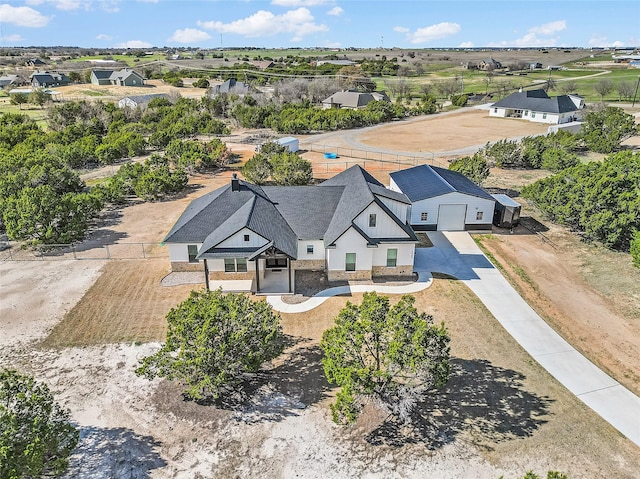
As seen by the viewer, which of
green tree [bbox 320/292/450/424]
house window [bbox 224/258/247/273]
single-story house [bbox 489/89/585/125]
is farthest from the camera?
single-story house [bbox 489/89/585/125]

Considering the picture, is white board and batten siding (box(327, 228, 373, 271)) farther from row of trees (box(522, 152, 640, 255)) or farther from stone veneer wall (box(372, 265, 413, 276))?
row of trees (box(522, 152, 640, 255))

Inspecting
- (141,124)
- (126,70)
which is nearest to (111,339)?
(141,124)

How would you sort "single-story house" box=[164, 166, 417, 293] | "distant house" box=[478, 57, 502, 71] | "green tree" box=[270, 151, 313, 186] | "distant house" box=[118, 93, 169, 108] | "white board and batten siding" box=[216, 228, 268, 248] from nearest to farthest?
"white board and batten siding" box=[216, 228, 268, 248], "single-story house" box=[164, 166, 417, 293], "green tree" box=[270, 151, 313, 186], "distant house" box=[118, 93, 169, 108], "distant house" box=[478, 57, 502, 71]

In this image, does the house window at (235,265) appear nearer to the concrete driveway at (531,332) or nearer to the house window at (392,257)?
the house window at (392,257)

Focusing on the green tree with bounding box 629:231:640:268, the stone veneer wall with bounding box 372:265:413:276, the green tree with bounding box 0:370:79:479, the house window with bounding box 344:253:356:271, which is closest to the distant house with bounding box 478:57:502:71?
the green tree with bounding box 629:231:640:268

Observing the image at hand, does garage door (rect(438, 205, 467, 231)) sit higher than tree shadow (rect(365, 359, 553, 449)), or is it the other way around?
garage door (rect(438, 205, 467, 231))

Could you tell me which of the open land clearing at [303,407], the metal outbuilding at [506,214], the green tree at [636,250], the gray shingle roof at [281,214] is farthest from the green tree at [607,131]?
the gray shingle roof at [281,214]

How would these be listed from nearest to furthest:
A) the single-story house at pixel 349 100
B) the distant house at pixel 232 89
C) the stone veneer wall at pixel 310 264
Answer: the stone veneer wall at pixel 310 264 < the single-story house at pixel 349 100 < the distant house at pixel 232 89
